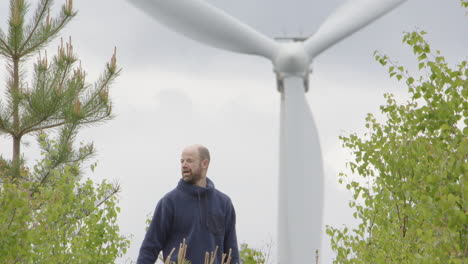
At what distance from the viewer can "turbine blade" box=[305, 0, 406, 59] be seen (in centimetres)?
632

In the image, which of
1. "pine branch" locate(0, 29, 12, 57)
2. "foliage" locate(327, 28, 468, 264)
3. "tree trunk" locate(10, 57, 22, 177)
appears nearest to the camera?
"foliage" locate(327, 28, 468, 264)

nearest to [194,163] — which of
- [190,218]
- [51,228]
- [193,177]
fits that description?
[193,177]

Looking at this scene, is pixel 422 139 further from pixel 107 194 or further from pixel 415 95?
pixel 107 194

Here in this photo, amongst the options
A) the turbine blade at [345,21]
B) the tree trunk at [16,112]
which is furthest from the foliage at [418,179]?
the tree trunk at [16,112]

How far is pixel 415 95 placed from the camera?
7.49 meters

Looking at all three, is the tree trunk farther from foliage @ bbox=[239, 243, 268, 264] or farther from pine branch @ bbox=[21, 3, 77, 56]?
foliage @ bbox=[239, 243, 268, 264]

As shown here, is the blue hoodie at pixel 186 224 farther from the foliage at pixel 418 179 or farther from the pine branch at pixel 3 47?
the pine branch at pixel 3 47

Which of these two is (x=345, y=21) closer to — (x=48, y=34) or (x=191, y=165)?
(x=191, y=165)

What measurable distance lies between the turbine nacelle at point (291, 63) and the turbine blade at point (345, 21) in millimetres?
111

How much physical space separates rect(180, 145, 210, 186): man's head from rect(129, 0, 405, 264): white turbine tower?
59cm

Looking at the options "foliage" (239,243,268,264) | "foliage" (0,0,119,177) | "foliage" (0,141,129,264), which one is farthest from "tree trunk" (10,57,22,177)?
"foliage" (239,243,268,264)

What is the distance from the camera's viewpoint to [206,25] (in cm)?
632

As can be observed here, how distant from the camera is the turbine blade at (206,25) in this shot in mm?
6262

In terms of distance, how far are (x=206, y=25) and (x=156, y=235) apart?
1754mm
